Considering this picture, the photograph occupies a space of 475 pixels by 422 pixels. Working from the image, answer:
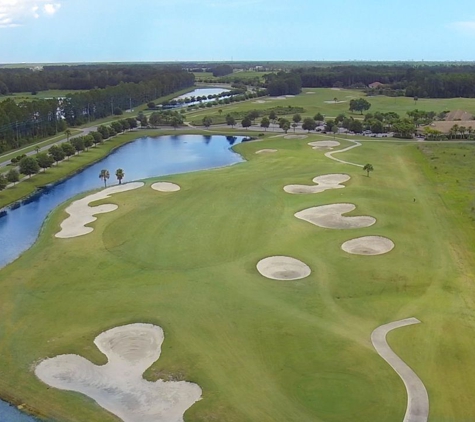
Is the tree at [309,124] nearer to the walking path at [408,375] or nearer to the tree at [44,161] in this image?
the tree at [44,161]

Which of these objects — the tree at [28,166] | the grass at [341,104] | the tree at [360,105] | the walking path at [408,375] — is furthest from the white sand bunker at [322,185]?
the tree at [360,105]

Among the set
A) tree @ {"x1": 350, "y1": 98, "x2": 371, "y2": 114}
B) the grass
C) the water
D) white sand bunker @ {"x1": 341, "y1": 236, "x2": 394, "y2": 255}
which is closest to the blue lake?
the water

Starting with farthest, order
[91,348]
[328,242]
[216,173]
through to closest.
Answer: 1. [216,173]
2. [328,242]
3. [91,348]

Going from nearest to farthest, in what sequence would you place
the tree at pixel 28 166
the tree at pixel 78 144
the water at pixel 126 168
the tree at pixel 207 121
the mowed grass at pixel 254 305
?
the mowed grass at pixel 254 305 < the water at pixel 126 168 < the tree at pixel 28 166 < the tree at pixel 78 144 < the tree at pixel 207 121

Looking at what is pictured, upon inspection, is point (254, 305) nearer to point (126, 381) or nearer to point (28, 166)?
point (126, 381)

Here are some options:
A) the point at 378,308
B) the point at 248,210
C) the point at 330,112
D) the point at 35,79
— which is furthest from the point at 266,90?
the point at 378,308

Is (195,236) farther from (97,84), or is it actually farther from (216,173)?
(97,84)

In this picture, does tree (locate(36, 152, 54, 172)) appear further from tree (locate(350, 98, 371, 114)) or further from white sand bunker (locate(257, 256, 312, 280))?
tree (locate(350, 98, 371, 114))
